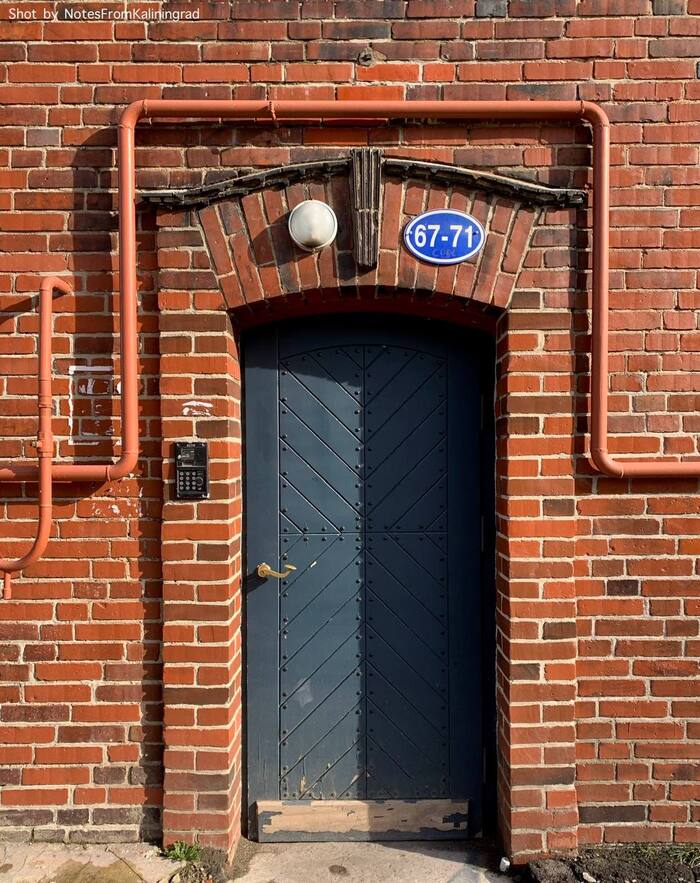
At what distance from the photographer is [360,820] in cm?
325

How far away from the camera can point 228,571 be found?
9.98 feet

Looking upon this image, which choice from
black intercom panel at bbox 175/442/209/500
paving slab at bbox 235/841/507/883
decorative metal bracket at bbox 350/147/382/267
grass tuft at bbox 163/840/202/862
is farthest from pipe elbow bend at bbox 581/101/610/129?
grass tuft at bbox 163/840/202/862

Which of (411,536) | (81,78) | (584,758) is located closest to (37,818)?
(411,536)

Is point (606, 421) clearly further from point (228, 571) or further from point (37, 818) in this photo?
point (37, 818)

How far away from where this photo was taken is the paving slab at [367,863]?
9.71 ft

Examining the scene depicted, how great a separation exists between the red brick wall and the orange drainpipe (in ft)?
0.32

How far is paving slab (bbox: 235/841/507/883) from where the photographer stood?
2.96 m

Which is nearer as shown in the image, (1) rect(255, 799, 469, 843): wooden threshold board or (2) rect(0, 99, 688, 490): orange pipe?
(2) rect(0, 99, 688, 490): orange pipe

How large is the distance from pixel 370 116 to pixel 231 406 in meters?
1.47

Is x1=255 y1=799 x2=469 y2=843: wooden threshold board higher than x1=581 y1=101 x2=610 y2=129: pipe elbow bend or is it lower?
lower

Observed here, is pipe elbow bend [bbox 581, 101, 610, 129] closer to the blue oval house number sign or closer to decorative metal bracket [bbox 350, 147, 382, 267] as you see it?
the blue oval house number sign

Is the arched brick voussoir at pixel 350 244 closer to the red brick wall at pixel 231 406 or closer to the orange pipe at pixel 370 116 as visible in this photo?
the red brick wall at pixel 231 406

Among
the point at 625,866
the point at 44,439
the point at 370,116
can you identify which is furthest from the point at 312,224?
the point at 625,866

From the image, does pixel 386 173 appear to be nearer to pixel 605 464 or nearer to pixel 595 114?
pixel 595 114
